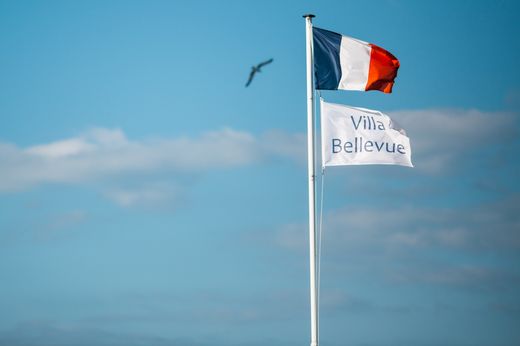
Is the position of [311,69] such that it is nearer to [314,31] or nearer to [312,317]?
[314,31]

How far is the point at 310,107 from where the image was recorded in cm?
3891

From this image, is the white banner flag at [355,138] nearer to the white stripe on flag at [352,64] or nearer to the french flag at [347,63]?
the french flag at [347,63]

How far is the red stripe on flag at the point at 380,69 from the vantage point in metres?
40.2

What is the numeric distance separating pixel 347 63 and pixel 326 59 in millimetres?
918

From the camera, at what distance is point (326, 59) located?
3944cm

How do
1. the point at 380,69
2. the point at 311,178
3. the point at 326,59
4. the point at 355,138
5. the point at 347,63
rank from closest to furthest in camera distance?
the point at 311,178, the point at 355,138, the point at 326,59, the point at 347,63, the point at 380,69

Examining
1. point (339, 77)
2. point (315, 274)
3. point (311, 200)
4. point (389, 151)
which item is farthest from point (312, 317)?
point (339, 77)

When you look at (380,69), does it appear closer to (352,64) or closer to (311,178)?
(352,64)

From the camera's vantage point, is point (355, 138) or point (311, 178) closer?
point (311, 178)

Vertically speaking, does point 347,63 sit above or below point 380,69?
below

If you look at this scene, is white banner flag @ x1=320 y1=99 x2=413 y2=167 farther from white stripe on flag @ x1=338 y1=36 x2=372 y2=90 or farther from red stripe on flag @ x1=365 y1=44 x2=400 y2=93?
red stripe on flag @ x1=365 y1=44 x2=400 y2=93

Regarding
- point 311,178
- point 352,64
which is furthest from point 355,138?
point 352,64

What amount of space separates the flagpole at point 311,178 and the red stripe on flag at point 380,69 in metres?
2.72

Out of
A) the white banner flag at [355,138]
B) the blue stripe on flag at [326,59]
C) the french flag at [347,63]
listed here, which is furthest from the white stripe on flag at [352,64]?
the white banner flag at [355,138]
